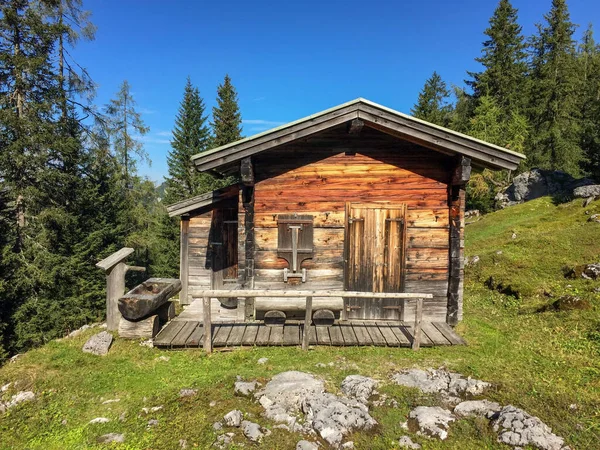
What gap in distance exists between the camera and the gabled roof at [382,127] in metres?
7.61

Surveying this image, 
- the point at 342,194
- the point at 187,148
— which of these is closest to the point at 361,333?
the point at 342,194

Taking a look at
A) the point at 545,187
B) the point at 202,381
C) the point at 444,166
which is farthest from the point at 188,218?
the point at 545,187

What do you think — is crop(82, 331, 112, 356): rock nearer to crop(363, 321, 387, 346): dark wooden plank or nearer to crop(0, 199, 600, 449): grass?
crop(0, 199, 600, 449): grass

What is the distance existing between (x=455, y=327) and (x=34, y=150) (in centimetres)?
2204

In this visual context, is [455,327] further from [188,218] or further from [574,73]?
[574,73]

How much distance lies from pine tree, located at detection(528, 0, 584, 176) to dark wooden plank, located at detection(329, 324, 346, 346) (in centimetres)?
3727

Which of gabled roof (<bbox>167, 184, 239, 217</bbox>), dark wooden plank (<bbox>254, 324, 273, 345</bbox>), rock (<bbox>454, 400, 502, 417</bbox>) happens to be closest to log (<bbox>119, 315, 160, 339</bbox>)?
dark wooden plank (<bbox>254, 324, 273, 345</bbox>)

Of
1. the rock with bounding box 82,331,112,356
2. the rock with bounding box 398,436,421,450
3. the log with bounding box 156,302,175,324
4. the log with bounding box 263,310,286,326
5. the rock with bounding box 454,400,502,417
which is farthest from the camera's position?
the log with bounding box 156,302,175,324

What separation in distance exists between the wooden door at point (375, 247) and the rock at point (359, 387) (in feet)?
9.99

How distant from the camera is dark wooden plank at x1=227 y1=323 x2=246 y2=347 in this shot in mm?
7086

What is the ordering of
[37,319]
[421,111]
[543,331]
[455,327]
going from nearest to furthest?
1. [543,331]
2. [455,327]
3. [37,319]
4. [421,111]

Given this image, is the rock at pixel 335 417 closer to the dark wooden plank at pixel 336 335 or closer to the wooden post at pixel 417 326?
the dark wooden plank at pixel 336 335

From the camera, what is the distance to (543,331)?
7.79m

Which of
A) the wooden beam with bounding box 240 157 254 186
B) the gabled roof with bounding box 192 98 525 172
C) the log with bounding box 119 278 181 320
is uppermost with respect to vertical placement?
the gabled roof with bounding box 192 98 525 172
